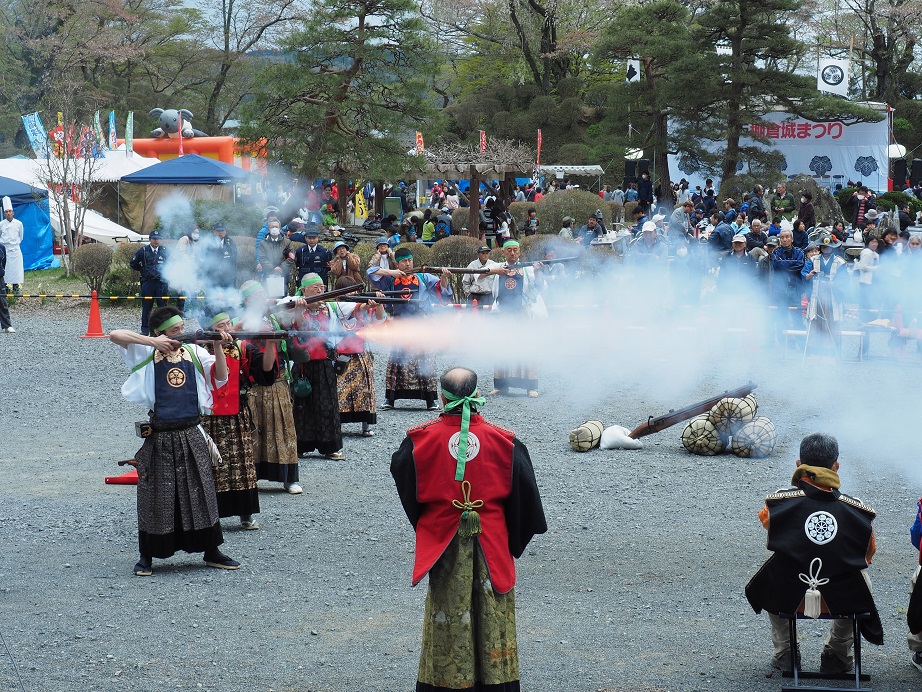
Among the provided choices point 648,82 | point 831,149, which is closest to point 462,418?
point 648,82

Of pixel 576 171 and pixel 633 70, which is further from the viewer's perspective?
pixel 576 171

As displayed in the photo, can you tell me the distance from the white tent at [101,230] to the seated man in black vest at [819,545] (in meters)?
20.6

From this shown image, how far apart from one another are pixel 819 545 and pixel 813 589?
0.19 metres

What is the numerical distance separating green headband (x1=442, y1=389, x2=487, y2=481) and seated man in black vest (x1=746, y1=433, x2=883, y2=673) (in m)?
1.45

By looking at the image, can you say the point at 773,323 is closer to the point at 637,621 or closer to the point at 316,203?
the point at 637,621

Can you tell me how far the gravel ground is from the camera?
5.07m

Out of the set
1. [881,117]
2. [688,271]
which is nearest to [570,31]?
[881,117]

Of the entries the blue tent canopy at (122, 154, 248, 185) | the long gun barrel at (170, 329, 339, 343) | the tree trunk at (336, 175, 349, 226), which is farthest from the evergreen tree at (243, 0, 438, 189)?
the long gun barrel at (170, 329, 339, 343)

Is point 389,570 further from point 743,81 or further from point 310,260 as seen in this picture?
point 743,81

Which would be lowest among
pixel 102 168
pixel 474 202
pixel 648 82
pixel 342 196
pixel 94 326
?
pixel 94 326

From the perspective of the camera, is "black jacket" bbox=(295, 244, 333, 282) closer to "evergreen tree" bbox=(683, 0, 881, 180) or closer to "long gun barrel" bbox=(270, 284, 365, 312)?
"long gun barrel" bbox=(270, 284, 365, 312)

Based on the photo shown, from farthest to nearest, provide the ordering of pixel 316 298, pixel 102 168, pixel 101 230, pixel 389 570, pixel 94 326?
pixel 102 168 < pixel 101 230 < pixel 94 326 < pixel 316 298 < pixel 389 570

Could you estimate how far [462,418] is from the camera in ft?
14.5

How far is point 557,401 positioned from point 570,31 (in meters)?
30.1
